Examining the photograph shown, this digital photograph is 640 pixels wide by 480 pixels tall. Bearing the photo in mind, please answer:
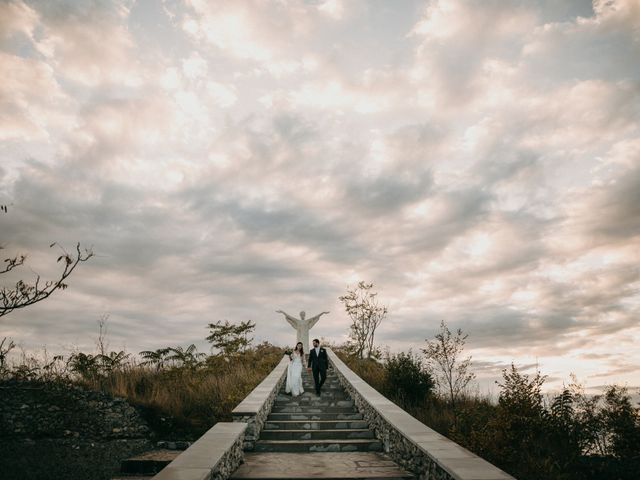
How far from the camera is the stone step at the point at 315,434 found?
8.32m

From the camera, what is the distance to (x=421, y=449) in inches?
209

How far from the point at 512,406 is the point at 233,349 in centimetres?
1354

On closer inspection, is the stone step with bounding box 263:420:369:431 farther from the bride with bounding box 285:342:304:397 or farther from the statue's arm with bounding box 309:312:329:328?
the statue's arm with bounding box 309:312:329:328

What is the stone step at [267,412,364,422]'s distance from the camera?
9.90 meters

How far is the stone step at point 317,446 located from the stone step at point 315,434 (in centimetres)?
67

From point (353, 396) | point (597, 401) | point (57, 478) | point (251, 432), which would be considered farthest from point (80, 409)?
point (597, 401)

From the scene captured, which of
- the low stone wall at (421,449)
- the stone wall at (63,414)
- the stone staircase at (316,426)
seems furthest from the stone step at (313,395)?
the stone wall at (63,414)

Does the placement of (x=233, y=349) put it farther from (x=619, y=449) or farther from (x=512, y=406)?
(x=619, y=449)

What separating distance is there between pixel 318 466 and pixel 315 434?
2230 mm

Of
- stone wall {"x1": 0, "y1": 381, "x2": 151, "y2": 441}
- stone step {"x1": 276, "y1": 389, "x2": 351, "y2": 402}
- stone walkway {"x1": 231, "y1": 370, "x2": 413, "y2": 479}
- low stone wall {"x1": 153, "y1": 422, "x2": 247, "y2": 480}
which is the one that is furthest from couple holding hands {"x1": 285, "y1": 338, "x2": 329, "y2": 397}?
low stone wall {"x1": 153, "y1": 422, "x2": 247, "y2": 480}

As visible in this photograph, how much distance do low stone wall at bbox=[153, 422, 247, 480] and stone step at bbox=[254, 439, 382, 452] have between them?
1135mm

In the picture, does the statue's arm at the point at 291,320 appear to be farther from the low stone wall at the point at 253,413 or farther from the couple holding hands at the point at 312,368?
the low stone wall at the point at 253,413

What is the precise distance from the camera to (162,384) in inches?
490

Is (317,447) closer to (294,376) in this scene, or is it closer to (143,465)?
(143,465)
